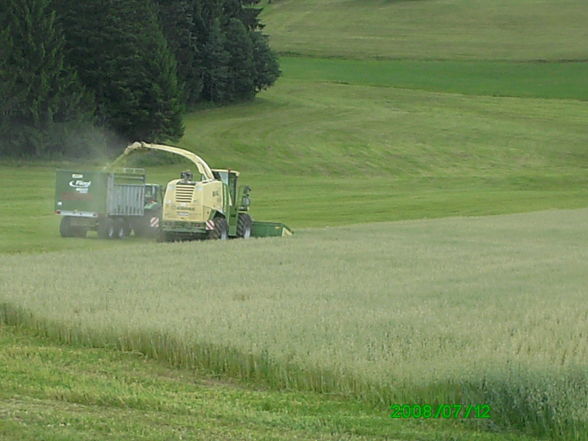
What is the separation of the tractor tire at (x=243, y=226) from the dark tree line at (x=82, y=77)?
29630mm

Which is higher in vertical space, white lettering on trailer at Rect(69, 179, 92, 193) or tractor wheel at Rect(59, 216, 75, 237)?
white lettering on trailer at Rect(69, 179, 92, 193)

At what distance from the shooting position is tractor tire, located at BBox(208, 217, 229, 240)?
3108 centimetres

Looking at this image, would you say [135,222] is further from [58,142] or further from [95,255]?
[58,142]

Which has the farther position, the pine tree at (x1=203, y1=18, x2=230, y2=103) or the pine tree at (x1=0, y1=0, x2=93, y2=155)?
the pine tree at (x1=203, y1=18, x2=230, y2=103)

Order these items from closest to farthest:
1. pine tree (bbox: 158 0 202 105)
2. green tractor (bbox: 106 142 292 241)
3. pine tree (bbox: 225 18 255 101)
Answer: green tractor (bbox: 106 142 292 241), pine tree (bbox: 158 0 202 105), pine tree (bbox: 225 18 255 101)

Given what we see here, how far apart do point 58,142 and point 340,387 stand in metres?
50.5

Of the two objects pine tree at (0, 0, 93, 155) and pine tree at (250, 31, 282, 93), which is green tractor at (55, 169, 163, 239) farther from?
pine tree at (250, 31, 282, 93)

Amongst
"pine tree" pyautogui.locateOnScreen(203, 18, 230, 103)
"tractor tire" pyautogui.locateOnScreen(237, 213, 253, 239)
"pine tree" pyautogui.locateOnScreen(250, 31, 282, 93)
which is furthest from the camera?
"pine tree" pyautogui.locateOnScreen(250, 31, 282, 93)

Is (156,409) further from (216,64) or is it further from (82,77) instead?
(216,64)

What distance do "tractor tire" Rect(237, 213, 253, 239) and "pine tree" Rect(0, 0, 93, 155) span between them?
2960 cm

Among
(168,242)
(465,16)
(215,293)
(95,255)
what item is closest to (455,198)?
(168,242)

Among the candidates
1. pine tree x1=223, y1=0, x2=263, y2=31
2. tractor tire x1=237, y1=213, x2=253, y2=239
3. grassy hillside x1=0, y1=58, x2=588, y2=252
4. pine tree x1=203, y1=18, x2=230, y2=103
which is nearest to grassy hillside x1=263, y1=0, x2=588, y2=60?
grassy hillside x1=0, y1=58, x2=588, y2=252

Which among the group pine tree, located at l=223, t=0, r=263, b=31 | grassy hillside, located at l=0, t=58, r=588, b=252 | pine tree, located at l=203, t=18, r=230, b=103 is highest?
pine tree, located at l=223, t=0, r=263, b=31

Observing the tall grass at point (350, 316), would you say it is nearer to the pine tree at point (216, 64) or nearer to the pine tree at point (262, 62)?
the pine tree at point (216, 64)
